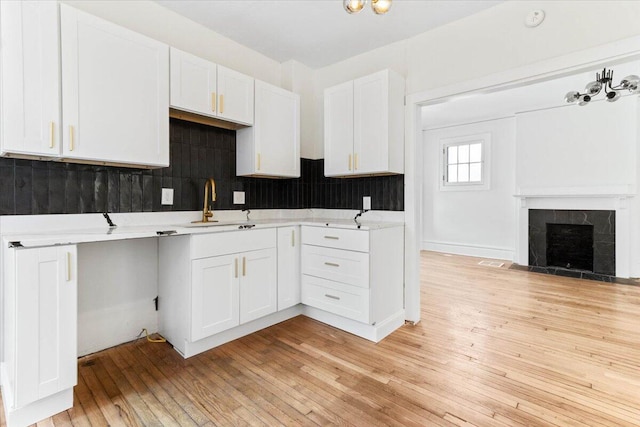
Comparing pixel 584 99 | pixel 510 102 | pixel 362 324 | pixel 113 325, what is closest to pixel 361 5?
pixel 362 324

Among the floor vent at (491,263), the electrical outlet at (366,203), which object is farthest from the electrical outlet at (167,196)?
the floor vent at (491,263)

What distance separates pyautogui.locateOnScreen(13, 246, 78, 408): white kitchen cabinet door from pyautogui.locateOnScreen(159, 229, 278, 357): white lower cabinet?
662mm

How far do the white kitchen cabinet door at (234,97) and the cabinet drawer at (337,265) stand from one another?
4.24 feet

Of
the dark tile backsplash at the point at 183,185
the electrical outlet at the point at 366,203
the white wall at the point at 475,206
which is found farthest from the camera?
the white wall at the point at 475,206

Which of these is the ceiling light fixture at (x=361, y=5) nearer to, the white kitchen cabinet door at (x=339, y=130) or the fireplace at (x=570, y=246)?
the white kitchen cabinet door at (x=339, y=130)

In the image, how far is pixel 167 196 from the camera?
253cm

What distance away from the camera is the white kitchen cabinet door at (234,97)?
2553mm

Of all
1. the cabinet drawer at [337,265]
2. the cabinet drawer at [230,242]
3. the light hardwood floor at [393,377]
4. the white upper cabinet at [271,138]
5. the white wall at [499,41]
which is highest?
the white wall at [499,41]

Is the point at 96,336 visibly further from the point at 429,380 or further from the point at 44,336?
the point at 429,380

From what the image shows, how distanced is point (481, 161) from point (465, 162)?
315mm

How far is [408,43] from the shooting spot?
9.53 feet

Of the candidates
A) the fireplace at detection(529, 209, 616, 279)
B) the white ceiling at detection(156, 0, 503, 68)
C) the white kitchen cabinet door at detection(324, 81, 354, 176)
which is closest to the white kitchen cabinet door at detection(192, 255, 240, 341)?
the white kitchen cabinet door at detection(324, 81, 354, 176)

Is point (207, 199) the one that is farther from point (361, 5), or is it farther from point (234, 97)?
point (361, 5)

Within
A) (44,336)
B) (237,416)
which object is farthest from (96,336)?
(237,416)
